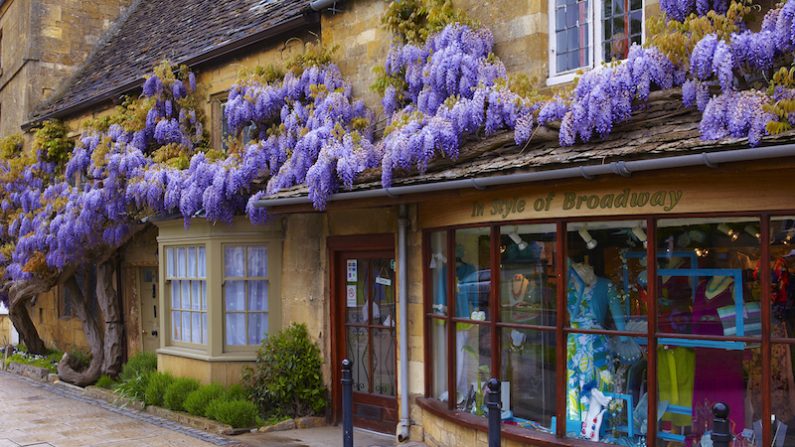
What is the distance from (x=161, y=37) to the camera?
15.9 metres

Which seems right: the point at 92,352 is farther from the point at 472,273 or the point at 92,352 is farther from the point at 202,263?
the point at 472,273

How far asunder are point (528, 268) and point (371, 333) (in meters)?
3.11

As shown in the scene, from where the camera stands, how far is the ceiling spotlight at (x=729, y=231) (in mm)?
6031

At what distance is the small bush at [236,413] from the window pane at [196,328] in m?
1.63

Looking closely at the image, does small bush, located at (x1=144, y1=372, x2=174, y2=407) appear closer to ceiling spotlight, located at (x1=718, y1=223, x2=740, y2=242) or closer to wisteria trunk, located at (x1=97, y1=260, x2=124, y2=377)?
wisteria trunk, located at (x1=97, y1=260, x2=124, y2=377)

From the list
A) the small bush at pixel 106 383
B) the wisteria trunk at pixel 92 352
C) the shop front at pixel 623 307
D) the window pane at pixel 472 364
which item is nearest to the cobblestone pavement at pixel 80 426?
the small bush at pixel 106 383

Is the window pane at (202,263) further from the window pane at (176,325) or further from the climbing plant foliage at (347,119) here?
the window pane at (176,325)

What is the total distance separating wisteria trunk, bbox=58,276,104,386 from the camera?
46.1 ft

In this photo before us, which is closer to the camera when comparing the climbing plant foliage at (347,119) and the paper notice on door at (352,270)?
the climbing plant foliage at (347,119)

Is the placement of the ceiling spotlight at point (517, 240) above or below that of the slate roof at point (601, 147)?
Result: below

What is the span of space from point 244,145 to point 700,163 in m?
7.44

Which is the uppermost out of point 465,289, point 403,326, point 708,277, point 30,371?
point 708,277

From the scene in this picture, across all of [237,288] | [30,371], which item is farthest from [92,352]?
[237,288]

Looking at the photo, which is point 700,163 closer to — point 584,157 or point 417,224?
point 584,157
